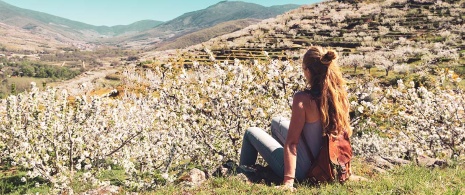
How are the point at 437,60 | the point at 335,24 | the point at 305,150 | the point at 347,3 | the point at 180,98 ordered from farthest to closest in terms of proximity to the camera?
the point at 347,3 → the point at 335,24 → the point at 437,60 → the point at 180,98 → the point at 305,150

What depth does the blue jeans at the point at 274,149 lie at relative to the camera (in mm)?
5184

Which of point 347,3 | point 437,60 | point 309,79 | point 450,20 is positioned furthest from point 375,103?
point 347,3

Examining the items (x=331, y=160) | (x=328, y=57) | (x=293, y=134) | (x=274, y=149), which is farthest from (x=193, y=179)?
(x=328, y=57)

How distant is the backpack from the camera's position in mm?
4859

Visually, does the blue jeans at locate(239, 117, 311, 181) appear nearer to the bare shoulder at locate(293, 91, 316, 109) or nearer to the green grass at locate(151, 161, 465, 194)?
the green grass at locate(151, 161, 465, 194)

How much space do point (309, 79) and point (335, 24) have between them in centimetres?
16194

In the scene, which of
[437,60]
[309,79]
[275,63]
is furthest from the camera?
[437,60]

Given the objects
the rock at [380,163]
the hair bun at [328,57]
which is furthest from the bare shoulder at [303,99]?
the rock at [380,163]

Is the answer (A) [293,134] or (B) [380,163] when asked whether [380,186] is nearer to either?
(A) [293,134]

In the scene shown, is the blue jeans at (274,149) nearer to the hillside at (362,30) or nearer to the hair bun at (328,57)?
the hair bun at (328,57)

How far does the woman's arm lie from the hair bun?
528 mm

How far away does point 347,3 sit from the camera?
198625mm

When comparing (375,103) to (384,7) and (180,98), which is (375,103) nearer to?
(180,98)

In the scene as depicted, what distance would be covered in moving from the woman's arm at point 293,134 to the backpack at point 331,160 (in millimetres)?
358
